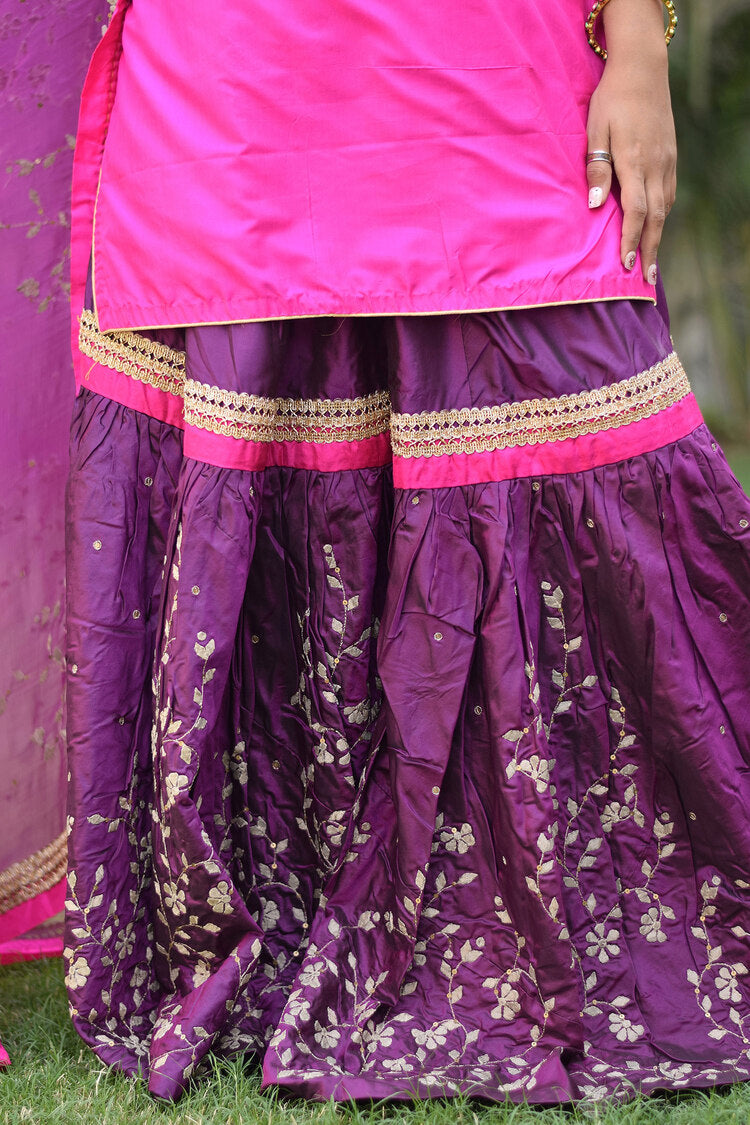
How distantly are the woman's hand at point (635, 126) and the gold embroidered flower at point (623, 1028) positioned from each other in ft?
2.93

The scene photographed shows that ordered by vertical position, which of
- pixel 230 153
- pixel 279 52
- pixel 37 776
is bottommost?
pixel 37 776

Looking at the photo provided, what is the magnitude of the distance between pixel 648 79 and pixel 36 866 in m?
1.39

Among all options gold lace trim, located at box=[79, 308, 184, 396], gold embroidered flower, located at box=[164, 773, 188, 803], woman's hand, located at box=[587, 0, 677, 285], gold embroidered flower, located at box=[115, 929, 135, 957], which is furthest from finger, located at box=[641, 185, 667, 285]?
gold embroidered flower, located at box=[115, 929, 135, 957]

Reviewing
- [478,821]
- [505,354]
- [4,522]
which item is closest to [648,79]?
[505,354]

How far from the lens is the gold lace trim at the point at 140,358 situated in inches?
53.8

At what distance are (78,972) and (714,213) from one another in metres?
10.2

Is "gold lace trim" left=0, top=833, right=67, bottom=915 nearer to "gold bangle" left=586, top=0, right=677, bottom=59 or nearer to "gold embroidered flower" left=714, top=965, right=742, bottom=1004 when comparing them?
"gold embroidered flower" left=714, top=965, right=742, bottom=1004

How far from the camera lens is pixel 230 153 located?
1235 millimetres

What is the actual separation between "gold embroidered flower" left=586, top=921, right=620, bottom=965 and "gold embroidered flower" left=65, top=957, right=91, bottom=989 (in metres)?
0.63

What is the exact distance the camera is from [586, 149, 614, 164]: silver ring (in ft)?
4.17

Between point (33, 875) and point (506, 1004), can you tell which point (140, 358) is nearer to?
point (33, 875)

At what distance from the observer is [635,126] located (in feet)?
4.17

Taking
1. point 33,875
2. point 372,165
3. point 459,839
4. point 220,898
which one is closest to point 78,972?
point 220,898

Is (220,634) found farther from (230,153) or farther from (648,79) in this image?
(648,79)
